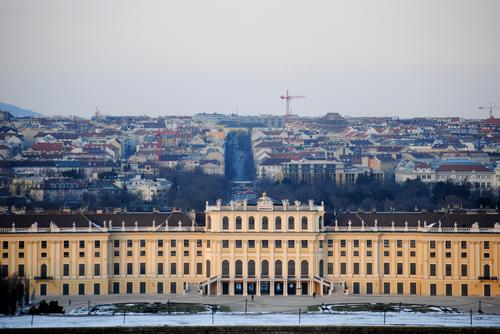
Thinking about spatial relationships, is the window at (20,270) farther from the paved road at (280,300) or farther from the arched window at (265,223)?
the arched window at (265,223)

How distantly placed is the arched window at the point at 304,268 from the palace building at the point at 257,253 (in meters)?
0.05

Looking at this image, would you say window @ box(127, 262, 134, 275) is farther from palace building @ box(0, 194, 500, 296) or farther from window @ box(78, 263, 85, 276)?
window @ box(78, 263, 85, 276)

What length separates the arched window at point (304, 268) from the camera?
9744 centimetres

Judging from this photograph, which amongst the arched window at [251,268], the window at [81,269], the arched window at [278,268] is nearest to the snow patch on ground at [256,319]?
the arched window at [278,268]

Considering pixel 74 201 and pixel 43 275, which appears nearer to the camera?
pixel 43 275

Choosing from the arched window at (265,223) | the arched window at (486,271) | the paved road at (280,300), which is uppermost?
the arched window at (265,223)

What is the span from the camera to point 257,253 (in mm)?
97750

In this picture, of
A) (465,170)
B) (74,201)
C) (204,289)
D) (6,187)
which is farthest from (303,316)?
(465,170)

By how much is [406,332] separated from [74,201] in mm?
68051

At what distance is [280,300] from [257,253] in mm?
4974

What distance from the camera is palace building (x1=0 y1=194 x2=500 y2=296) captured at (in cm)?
9688

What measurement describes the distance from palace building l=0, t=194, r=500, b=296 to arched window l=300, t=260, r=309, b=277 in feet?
0.15

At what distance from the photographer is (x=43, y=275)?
318 feet

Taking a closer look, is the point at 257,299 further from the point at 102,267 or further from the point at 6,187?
the point at 6,187
